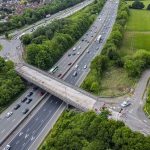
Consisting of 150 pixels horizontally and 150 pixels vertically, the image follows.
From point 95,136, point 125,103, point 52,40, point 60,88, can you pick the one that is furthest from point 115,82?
point 52,40

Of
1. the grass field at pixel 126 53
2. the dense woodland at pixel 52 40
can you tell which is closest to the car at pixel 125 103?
the grass field at pixel 126 53

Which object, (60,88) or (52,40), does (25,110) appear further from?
(52,40)

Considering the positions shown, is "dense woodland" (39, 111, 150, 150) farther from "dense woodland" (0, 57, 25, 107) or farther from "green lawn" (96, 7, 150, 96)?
"dense woodland" (0, 57, 25, 107)

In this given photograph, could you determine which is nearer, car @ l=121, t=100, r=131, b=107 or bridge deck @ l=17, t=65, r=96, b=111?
car @ l=121, t=100, r=131, b=107

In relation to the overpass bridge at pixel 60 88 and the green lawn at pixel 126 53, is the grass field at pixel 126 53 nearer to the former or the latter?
the green lawn at pixel 126 53

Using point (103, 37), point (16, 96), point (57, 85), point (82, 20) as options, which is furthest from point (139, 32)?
point (16, 96)

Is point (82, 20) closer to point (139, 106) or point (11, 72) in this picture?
point (11, 72)

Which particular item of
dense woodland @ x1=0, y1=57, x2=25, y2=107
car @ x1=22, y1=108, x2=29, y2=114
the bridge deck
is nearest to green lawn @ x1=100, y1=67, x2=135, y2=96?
the bridge deck
